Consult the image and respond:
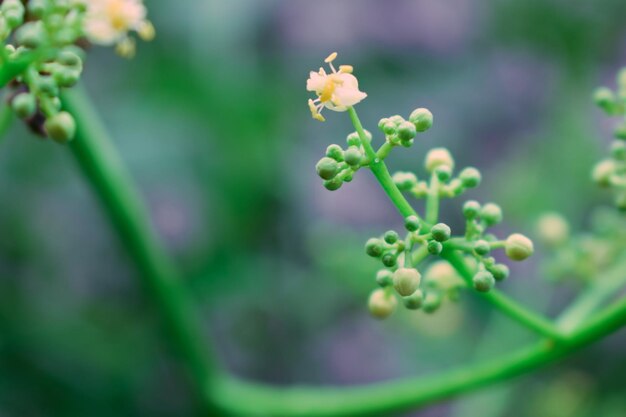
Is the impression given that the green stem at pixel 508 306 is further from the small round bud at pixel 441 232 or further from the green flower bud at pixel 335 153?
the green flower bud at pixel 335 153

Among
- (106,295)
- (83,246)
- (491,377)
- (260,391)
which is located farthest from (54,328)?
(491,377)

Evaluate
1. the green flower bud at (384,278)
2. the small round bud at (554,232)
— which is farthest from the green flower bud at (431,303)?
the small round bud at (554,232)

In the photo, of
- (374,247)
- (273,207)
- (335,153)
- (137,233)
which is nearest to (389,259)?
(374,247)

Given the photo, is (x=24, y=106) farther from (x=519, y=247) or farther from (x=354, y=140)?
(x=519, y=247)

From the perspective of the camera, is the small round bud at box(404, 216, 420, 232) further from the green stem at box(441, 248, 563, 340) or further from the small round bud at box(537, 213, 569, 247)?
the small round bud at box(537, 213, 569, 247)

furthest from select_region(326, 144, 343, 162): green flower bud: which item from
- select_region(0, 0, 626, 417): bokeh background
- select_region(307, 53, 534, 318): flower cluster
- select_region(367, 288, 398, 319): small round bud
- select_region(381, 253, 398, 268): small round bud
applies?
select_region(0, 0, 626, 417): bokeh background
